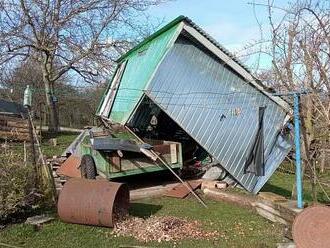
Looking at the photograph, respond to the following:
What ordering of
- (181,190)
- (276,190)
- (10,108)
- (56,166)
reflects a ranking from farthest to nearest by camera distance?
(10,108)
(276,190)
(56,166)
(181,190)

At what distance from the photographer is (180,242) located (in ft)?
24.6

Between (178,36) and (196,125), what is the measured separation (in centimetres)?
240

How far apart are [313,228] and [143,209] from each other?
4214mm

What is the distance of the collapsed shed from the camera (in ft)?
39.2

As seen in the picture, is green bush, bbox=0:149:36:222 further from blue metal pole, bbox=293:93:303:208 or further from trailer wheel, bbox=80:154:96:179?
blue metal pole, bbox=293:93:303:208

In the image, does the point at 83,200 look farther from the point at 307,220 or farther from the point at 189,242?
the point at 307,220

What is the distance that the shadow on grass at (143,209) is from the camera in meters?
9.37

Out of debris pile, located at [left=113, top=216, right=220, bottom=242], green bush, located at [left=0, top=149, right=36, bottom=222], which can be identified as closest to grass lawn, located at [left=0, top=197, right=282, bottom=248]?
debris pile, located at [left=113, top=216, right=220, bottom=242]

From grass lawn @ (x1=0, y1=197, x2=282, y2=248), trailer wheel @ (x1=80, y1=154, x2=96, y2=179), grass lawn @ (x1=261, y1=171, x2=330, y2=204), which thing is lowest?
grass lawn @ (x1=261, y1=171, x2=330, y2=204)

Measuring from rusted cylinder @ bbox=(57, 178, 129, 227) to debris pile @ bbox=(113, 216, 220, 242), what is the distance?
267 millimetres

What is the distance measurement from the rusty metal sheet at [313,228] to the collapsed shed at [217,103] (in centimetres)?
533

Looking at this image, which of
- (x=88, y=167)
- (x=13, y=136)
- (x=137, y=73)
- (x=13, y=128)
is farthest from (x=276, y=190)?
(x=13, y=128)

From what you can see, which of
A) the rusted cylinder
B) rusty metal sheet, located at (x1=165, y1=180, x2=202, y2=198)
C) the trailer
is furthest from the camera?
rusty metal sheet, located at (x1=165, y1=180, x2=202, y2=198)

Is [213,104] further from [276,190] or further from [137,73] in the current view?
[276,190]
